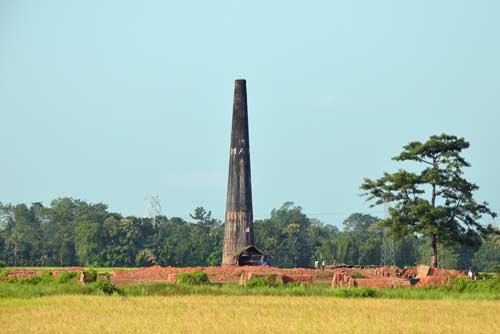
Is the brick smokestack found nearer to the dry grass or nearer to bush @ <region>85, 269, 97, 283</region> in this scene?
bush @ <region>85, 269, 97, 283</region>

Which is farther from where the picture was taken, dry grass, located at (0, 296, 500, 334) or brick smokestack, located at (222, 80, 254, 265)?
brick smokestack, located at (222, 80, 254, 265)

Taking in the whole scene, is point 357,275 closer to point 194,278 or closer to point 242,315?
point 194,278

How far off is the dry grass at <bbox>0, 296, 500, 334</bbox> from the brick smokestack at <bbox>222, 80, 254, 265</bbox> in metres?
23.8

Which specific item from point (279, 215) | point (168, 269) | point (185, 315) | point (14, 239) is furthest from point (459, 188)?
point (279, 215)

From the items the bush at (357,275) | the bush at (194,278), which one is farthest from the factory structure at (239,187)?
the bush at (194,278)

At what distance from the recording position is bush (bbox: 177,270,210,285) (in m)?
48.1

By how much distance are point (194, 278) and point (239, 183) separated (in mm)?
15943

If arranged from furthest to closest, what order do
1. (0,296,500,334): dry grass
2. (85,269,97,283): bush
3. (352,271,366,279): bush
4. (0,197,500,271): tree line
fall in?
(0,197,500,271): tree line
(352,271,366,279): bush
(85,269,97,283): bush
(0,296,500,334): dry grass

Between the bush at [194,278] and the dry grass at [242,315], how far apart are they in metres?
8.11

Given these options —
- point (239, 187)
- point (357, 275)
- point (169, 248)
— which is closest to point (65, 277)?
point (357, 275)

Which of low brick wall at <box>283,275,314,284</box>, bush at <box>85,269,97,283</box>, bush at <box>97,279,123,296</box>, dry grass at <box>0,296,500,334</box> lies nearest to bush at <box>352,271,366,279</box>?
low brick wall at <box>283,275,314,284</box>

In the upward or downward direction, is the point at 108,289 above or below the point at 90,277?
below

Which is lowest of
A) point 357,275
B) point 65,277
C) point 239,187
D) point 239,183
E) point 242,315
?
point 242,315

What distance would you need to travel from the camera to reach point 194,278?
159 feet
